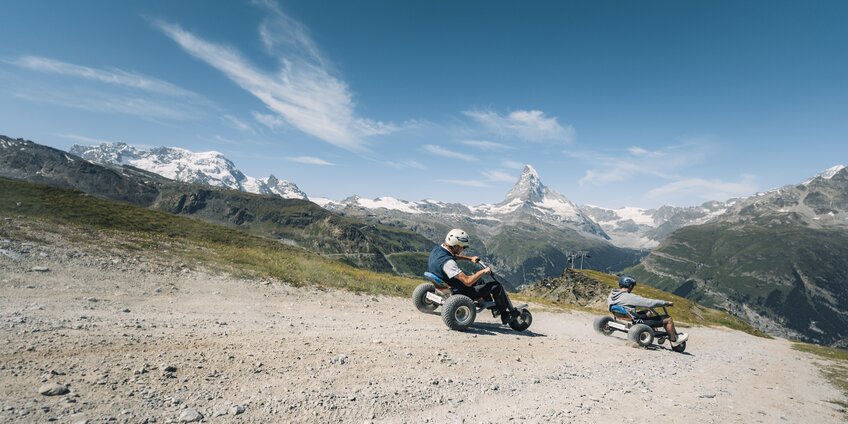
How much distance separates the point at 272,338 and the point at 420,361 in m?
3.68

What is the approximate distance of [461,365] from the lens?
8.92m

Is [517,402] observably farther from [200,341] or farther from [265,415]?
[200,341]

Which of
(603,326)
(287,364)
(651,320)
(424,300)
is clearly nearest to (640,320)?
(651,320)

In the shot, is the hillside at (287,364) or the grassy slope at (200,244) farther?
the grassy slope at (200,244)

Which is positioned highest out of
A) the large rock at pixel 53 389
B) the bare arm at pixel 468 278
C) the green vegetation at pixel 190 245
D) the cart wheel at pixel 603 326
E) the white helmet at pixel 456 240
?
the white helmet at pixel 456 240

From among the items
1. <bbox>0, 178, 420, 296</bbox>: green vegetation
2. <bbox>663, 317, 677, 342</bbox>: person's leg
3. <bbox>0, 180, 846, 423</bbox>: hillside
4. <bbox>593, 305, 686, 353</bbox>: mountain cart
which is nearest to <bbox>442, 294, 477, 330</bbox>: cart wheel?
<bbox>0, 180, 846, 423</bbox>: hillside

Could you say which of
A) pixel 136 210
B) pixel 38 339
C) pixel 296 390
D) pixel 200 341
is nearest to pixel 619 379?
pixel 296 390

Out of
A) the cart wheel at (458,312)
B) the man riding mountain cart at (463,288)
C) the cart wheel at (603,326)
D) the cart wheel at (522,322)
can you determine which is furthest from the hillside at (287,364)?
the cart wheel at (603,326)

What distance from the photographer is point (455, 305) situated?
1235 centimetres

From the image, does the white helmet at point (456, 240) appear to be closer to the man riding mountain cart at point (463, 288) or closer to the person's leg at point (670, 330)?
the man riding mountain cart at point (463, 288)

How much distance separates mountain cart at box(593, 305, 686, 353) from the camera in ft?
52.2

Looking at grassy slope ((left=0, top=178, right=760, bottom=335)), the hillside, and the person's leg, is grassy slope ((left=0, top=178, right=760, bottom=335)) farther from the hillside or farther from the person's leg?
the person's leg

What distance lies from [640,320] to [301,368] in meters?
15.6

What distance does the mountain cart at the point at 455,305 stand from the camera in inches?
487
